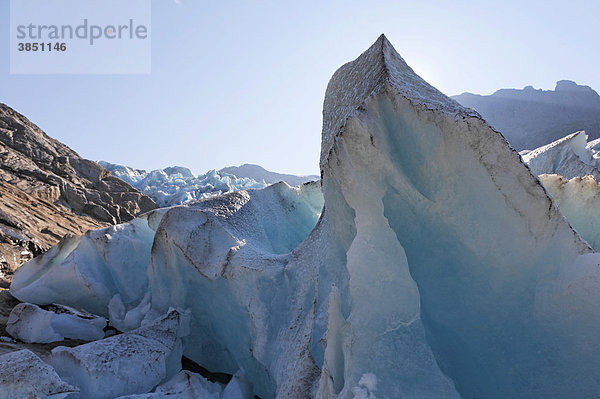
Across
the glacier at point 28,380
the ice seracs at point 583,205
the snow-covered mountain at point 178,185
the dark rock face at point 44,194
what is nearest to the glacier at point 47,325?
the glacier at point 28,380

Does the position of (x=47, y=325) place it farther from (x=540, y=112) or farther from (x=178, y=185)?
(x=540, y=112)

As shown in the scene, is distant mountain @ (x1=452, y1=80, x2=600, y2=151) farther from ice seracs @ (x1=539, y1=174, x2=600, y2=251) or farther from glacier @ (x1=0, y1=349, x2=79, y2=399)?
glacier @ (x1=0, y1=349, x2=79, y2=399)

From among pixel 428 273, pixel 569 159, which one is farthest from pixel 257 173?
pixel 428 273

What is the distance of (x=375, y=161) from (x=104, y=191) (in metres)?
12.2

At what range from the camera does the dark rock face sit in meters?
6.04

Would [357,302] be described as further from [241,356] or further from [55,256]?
[55,256]

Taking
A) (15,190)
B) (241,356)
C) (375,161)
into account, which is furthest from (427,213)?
(15,190)

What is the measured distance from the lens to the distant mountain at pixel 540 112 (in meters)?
19.4

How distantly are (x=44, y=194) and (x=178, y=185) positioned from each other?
40.5 feet

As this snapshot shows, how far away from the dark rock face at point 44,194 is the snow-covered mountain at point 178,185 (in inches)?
189

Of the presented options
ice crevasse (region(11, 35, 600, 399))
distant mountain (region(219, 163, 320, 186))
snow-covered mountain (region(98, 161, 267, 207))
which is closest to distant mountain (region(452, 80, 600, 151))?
snow-covered mountain (region(98, 161, 267, 207))

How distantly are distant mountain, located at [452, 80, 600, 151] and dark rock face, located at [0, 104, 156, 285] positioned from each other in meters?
16.6

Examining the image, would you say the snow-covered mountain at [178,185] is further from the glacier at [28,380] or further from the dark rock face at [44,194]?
the glacier at [28,380]

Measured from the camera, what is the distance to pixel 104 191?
12.6m
